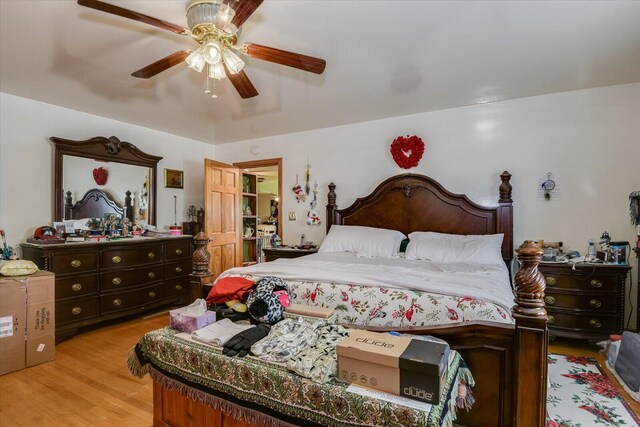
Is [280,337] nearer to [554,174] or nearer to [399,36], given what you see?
[399,36]

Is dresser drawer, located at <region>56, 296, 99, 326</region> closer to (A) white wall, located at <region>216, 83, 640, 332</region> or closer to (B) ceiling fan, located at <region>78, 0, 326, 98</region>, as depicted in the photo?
(B) ceiling fan, located at <region>78, 0, 326, 98</region>

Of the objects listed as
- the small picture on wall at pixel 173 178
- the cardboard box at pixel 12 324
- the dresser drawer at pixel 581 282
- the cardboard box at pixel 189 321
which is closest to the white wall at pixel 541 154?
the dresser drawer at pixel 581 282

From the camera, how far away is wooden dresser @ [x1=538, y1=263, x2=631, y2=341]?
8.64 feet

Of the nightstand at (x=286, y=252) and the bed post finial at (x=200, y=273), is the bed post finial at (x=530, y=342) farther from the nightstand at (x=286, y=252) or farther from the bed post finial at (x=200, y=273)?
the nightstand at (x=286, y=252)

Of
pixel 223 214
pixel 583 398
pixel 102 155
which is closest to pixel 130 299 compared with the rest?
pixel 223 214

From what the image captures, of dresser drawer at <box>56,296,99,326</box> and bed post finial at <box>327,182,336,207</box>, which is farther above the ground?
bed post finial at <box>327,182,336,207</box>

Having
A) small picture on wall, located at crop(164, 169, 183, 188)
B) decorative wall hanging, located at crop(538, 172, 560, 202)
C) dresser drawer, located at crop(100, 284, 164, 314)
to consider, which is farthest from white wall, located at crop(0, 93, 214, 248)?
decorative wall hanging, located at crop(538, 172, 560, 202)

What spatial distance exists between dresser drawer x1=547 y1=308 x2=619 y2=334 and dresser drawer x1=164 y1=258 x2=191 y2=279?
13.3 feet

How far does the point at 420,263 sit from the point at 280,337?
166 cm

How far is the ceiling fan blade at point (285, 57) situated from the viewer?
1.84m

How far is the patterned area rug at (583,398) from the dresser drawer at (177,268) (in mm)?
3887

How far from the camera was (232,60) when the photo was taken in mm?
1890

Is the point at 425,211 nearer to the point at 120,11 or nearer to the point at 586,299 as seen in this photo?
the point at 586,299

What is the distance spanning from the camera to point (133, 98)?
3227 millimetres
